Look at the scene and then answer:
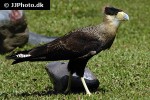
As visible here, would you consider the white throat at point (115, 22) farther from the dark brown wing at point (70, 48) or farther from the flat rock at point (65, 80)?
the flat rock at point (65, 80)

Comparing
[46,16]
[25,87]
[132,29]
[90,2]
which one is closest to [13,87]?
[25,87]

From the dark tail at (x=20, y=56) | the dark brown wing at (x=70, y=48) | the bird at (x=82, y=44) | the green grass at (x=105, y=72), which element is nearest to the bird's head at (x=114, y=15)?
the bird at (x=82, y=44)

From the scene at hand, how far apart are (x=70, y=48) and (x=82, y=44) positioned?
0.21m

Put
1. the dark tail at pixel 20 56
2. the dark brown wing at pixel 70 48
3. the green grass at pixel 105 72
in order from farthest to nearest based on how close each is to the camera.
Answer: the green grass at pixel 105 72 → the dark brown wing at pixel 70 48 → the dark tail at pixel 20 56

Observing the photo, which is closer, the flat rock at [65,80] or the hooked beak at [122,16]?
the hooked beak at [122,16]

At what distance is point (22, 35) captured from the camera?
17625 mm

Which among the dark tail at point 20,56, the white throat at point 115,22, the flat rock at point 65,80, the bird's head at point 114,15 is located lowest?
the flat rock at point 65,80

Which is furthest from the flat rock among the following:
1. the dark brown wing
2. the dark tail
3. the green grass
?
the dark tail

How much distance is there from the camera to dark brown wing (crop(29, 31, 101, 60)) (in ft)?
29.8

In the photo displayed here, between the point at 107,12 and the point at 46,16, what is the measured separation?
14402 millimetres

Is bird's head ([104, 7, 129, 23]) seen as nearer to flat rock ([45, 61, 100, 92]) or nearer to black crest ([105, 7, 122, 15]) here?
black crest ([105, 7, 122, 15])

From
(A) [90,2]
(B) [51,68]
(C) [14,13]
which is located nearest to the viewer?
(B) [51,68]

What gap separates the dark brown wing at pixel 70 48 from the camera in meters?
9.09

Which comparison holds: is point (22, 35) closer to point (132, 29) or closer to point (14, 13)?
point (14, 13)
